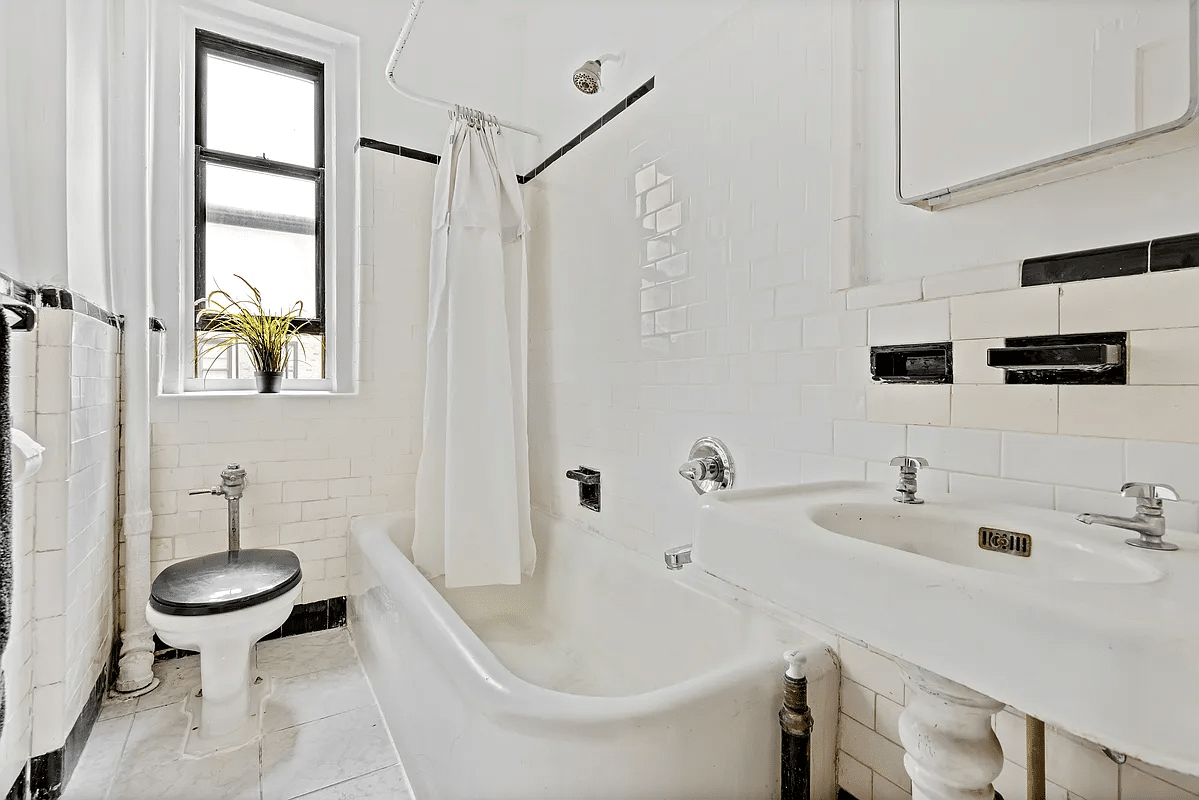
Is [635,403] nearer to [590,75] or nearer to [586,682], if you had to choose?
[586,682]

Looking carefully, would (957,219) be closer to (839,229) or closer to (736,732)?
(839,229)

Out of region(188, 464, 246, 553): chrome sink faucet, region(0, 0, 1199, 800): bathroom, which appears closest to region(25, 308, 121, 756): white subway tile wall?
region(0, 0, 1199, 800): bathroom

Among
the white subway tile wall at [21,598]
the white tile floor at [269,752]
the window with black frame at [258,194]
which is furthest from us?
the window with black frame at [258,194]

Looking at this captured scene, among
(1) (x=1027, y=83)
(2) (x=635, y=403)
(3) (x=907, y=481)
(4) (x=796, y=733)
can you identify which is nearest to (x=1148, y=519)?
(3) (x=907, y=481)

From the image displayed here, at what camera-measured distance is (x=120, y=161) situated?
6.02ft

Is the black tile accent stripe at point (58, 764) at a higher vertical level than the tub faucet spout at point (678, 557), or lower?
lower

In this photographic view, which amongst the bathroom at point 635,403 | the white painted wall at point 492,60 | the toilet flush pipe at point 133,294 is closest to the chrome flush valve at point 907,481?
the bathroom at point 635,403

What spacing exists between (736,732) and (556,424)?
1523 millimetres

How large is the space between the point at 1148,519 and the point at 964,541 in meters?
0.23

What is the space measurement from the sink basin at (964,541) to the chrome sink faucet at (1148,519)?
0.04 meters

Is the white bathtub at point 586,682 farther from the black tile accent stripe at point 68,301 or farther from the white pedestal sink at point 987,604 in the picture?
the black tile accent stripe at point 68,301

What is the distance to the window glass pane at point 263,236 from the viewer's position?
2254mm

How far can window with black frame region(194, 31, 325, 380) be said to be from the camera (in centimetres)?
223

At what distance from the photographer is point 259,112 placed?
236cm
